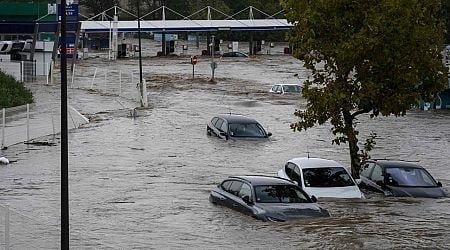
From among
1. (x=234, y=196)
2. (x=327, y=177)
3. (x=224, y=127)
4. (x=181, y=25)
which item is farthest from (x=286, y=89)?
(x=181, y=25)

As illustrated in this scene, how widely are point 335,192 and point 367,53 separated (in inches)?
153

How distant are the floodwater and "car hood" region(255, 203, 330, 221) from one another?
0.94 ft

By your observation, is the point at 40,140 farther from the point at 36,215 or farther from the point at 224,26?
the point at 224,26

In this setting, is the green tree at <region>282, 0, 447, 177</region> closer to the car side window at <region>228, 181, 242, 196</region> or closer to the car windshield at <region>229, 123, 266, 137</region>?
the car side window at <region>228, 181, 242, 196</region>

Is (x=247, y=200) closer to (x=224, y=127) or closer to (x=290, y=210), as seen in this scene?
(x=290, y=210)

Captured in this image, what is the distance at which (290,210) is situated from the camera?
748 inches

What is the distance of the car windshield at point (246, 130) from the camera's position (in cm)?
3638

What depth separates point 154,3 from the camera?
15212 centimetres

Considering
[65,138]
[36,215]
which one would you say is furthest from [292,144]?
[65,138]

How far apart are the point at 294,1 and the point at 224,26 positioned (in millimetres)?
83658

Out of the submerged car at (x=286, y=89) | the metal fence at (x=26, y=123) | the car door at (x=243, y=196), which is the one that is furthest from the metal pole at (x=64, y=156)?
the submerged car at (x=286, y=89)

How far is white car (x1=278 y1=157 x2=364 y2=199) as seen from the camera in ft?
73.5

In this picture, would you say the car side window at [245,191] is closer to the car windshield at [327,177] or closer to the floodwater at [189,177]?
the floodwater at [189,177]

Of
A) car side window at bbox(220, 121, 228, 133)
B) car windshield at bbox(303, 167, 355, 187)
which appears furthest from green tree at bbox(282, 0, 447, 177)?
car side window at bbox(220, 121, 228, 133)
